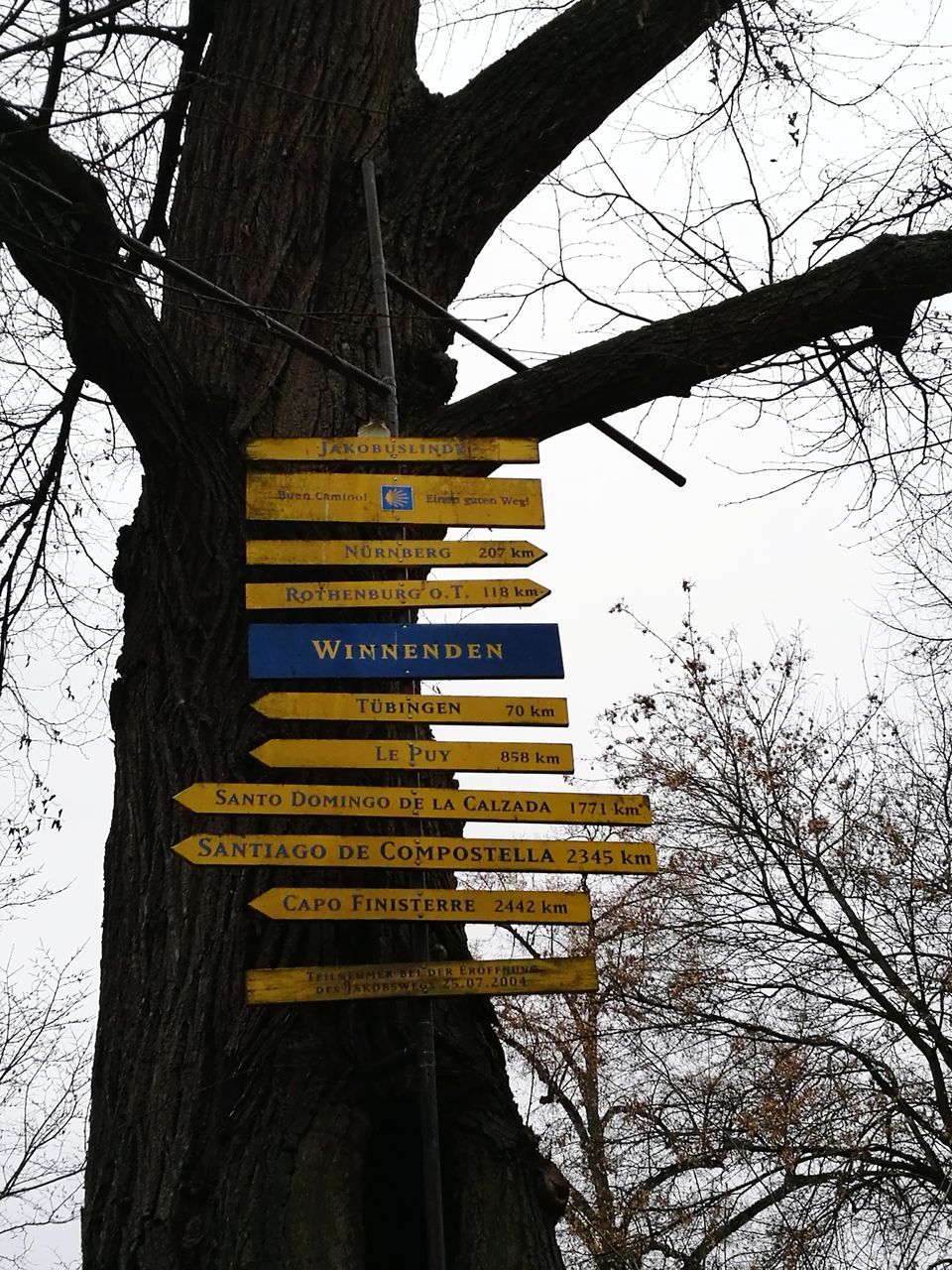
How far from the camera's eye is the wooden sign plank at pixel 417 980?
2.88m

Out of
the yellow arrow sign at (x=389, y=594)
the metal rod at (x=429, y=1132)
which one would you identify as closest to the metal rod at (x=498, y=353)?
the yellow arrow sign at (x=389, y=594)

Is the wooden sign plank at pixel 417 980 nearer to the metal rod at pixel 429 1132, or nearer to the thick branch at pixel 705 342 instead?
the metal rod at pixel 429 1132

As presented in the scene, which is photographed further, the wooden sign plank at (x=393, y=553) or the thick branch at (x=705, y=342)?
the thick branch at (x=705, y=342)

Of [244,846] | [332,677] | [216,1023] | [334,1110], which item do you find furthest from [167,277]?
[334,1110]

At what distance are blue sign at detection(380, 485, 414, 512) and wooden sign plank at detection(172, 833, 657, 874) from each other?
0.98 metres

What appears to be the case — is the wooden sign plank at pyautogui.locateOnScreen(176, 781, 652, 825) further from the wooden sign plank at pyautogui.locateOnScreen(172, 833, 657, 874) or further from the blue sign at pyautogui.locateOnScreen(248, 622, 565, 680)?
the blue sign at pyautogui.locateOnScreen(248, 622, 565, 680)

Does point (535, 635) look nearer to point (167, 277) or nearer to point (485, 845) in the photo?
point (485, 845)

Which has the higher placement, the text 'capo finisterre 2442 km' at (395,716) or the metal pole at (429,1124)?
the text 'capo finisterre 2442 km' at (395,716)

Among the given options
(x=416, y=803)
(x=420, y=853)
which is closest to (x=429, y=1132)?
(x=420, y=853)

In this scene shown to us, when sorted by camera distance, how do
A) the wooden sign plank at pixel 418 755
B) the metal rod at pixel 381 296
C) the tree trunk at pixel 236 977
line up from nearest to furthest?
the tree trunk at pixel 236 977, the wooden sign plank at pixel 418 755, the metal rod at pixel 381 296

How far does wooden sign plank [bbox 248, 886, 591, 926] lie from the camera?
2.96 metres

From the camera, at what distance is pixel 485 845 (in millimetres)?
3135

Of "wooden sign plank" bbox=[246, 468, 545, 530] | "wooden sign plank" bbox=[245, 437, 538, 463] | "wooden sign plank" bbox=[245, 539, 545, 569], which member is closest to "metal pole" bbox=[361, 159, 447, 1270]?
"wooden sign plank" bbox=[245, 539, 545, 569]

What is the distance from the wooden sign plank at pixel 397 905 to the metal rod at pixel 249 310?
1.49 meters
